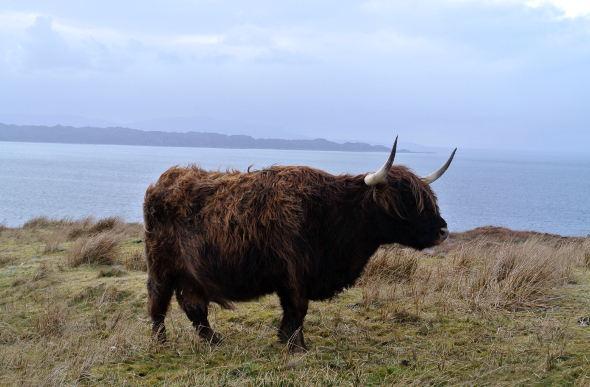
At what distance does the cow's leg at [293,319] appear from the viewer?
12.4 ft

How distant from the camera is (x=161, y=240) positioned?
4156 mm

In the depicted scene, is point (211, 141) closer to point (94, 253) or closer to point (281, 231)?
point (94, 253)

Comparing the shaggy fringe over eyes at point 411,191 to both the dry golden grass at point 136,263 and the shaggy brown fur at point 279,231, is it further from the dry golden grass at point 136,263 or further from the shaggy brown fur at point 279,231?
the dry golden grass at point 136,263

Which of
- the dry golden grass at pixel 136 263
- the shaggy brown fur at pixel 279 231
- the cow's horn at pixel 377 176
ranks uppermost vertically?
the cow's horn at pixel 377 176

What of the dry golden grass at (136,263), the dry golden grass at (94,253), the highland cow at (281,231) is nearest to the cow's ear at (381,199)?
the highland cow at (281,231)

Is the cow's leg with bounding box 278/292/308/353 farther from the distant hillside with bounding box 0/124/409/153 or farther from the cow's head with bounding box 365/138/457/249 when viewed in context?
the distant hillside with bounding box 0/124/409/153

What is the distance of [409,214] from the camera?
4.05 meters

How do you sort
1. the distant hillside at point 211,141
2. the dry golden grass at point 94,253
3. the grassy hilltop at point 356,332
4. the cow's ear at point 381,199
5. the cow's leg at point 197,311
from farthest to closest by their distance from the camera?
the distant hillside at point 211,141 → the dry golden grass at point 94,253 → the cow's leg at point 197,311 → the cow's ear at point 381,199 → the grassy hilltop at point 356,332

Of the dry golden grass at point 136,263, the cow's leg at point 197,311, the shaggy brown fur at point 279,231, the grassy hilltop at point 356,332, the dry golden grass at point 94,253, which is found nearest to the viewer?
the grassy hilltop at point 356,332

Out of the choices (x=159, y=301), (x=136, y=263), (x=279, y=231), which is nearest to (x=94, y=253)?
(x=136, y=263)

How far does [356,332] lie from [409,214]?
1140 millimetres

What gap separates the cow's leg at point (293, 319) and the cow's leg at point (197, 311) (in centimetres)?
73

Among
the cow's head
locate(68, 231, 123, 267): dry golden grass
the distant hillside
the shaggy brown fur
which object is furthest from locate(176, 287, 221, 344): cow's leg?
the distant hillside

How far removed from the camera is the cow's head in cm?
398
